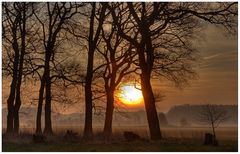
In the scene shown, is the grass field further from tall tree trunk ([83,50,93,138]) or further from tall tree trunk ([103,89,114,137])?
tall tree trunk ([103,89,114,137])

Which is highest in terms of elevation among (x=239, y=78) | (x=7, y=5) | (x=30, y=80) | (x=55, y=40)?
(x=7, y=5)

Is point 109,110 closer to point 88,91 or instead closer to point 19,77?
point 88,91

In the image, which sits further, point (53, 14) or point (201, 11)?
point (53, 14)

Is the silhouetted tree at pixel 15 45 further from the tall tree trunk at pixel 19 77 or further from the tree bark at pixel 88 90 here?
→ the tree bark at pixel 88 90

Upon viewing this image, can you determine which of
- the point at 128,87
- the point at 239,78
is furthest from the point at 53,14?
the point at 239,78

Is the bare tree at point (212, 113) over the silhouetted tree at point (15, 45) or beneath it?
beneath

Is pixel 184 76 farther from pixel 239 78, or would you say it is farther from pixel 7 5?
pixel 7 5

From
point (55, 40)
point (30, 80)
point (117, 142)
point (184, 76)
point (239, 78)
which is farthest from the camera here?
point (30, 80)

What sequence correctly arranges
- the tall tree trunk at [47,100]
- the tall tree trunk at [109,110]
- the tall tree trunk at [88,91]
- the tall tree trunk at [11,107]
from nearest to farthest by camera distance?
the tall tree trunk at [88,91] → the tall tree trunk at [11,107] → the tall tree trunk at [47,100] → the tall tree trunk at [109,110]

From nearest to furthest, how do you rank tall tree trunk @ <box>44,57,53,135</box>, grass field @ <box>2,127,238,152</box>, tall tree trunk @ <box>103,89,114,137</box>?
grass field @ <box>2,127,238,152</box> → tall tree trunk @ <box>44,57,53,135</box> → tall tree trunk @ <box>103,89,114,137</box>

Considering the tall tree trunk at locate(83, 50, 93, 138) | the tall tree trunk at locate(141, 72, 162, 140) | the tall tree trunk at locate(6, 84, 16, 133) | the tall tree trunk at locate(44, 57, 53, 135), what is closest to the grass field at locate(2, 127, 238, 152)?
the tall tree trunk at locate(141, 72, 162, 140)

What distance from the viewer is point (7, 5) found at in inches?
1368

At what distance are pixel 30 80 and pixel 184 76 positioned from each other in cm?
1207

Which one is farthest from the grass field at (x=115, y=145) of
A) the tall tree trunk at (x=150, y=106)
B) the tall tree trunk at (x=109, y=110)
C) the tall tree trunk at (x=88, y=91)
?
the tall tree trunk at (x=109, y=110)
